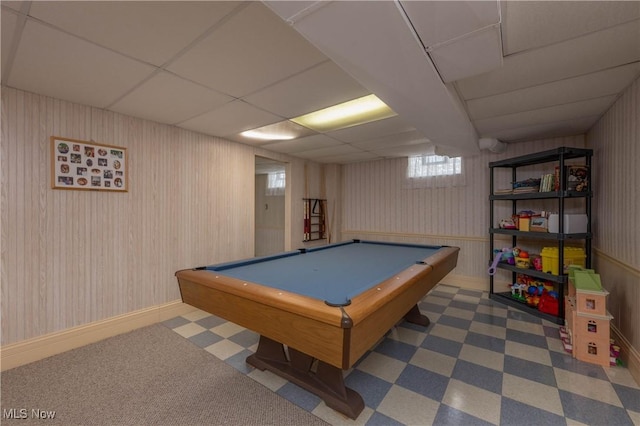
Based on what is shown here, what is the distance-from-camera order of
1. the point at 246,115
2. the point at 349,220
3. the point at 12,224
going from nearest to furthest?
the point at 12,224 → the point at 246,115 → the point at 349,220

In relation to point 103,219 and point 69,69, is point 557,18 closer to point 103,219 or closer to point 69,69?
point 69,69

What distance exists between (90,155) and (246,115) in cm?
149

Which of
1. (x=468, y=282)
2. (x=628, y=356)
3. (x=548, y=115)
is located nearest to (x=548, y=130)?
(x=548, y=115)

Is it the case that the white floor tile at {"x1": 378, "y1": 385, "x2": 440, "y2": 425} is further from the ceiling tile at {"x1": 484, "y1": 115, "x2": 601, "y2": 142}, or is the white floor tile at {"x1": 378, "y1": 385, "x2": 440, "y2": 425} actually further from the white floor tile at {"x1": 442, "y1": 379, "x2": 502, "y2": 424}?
the ceiling tile at {"x1": 484, "y1": 115, "x2": 601, "y2": 142}

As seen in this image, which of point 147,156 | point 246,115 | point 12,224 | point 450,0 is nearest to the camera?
point 450,0

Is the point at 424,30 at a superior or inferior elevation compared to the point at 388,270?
superior

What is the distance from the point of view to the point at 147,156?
290 cm

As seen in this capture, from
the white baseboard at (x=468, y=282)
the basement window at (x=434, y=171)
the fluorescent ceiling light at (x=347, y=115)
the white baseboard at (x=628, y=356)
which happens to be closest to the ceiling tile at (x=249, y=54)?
the fluorescent ceiling light at (x=347, y=115)

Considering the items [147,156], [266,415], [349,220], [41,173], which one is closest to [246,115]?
[147,156]

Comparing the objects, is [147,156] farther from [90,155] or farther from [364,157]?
[364,157]

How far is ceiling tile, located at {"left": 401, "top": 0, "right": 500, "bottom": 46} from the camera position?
114 centimetres

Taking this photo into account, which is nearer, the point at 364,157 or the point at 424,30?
the point at 424,30

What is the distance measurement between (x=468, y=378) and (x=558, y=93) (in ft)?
7.94

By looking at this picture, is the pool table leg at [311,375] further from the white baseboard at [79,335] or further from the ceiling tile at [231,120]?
the ceiling tile at [231,120]
